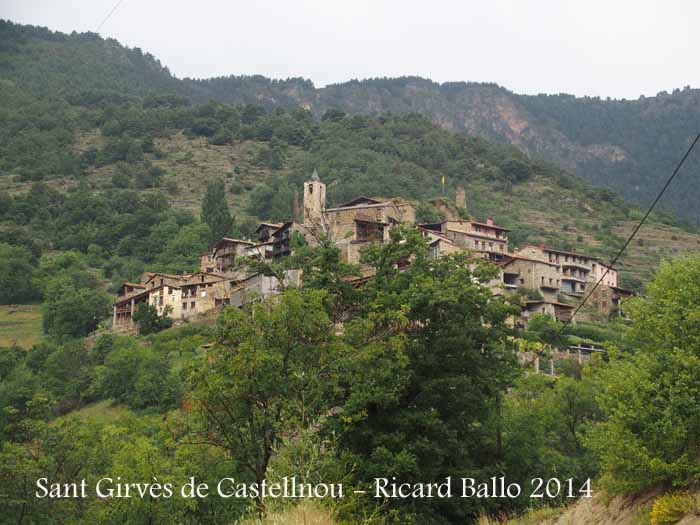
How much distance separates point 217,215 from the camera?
91.7 m

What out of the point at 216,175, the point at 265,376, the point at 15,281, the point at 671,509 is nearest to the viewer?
the point at 671,509

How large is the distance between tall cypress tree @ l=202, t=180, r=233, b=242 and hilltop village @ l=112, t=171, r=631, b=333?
1200cm

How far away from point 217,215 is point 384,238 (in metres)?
34.0

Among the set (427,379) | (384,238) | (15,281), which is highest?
(384,238)

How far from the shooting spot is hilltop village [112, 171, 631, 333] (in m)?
64.2

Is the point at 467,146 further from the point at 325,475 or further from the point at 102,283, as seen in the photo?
the point at 325,475

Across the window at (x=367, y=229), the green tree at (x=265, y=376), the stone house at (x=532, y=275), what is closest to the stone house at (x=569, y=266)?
the stone house at (x=532, y=275)

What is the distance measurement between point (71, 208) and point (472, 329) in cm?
9763

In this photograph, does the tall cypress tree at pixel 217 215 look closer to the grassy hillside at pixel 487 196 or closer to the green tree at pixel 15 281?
the grassy hillside at pixel 487 196

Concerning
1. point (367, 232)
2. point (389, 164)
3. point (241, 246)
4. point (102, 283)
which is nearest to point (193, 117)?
point (389, 164)

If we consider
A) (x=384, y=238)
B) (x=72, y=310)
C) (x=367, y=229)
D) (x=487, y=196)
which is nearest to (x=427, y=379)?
(x=384, y=238)

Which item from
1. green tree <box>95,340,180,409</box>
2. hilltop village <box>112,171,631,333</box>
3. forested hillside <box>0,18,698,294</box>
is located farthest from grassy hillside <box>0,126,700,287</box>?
green tree <box>95,340,180,409</box>

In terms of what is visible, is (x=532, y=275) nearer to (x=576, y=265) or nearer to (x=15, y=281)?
(x=576, y=265)

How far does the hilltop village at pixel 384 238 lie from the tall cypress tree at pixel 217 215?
12.0m
